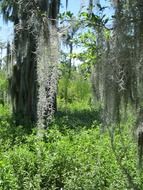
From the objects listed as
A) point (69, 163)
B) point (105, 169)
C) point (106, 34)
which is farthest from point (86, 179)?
point (106, 34)

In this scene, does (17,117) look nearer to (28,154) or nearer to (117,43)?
(28,154)

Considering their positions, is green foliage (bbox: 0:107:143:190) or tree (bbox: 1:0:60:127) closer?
tree (bbox: 1:0:60:127)

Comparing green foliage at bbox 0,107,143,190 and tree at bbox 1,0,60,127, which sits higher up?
tree at bbox 1,0,60,127

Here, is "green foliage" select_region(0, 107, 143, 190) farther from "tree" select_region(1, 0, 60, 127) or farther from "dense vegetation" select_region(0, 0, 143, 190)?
"tree" select_region(1, 0, 60, 127)

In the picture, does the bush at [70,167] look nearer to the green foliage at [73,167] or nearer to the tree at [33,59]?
the green foliage at [73,167]

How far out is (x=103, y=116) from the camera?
388cm

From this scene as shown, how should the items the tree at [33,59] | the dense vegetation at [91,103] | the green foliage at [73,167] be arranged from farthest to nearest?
the green foliage at [73,167] → the tree at [33,59] → the dense vegetation at [91,103]

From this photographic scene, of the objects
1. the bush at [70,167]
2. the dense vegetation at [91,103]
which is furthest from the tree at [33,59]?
the bush at [70,167]

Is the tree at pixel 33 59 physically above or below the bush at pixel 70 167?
above

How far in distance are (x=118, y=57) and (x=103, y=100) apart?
1.45ft

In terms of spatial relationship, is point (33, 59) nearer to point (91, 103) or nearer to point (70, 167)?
point (70, 167)

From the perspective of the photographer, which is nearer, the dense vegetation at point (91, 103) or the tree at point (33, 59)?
the dense vegetation at point (91, 103)

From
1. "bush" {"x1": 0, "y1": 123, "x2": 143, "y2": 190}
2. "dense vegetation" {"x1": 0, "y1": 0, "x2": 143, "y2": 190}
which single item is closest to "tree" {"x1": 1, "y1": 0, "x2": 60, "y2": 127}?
"dense vegetation" {"x1": 0, "y1": 0, "x2": 143, "y2": 190}

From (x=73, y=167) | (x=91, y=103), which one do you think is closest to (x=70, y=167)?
(x=73, y=167)
